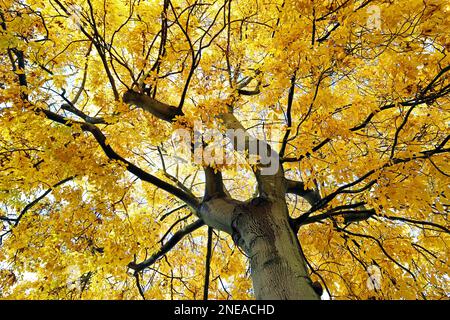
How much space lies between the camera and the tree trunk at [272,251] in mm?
1936

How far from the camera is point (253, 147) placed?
10.3ft

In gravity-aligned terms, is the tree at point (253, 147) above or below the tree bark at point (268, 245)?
above

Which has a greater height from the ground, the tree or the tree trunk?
the tree

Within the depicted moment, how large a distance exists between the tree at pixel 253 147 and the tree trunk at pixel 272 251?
0.04ft

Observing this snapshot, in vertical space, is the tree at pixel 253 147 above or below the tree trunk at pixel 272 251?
above

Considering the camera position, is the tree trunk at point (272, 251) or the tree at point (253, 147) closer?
the tree trunk at point (272, 251)

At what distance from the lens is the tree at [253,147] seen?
7.84ft

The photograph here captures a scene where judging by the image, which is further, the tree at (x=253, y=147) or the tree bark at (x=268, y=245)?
the tree at (x=253, y=147)

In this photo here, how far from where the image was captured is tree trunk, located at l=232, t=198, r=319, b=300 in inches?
76.2

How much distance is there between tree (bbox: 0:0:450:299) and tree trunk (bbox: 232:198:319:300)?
11 mm

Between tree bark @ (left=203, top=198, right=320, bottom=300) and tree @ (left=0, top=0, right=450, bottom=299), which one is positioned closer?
tree bark @ (left=203, top=198, right=320, bottom=300)

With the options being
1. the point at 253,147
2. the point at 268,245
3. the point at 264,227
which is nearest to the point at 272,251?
the point at 268,245
